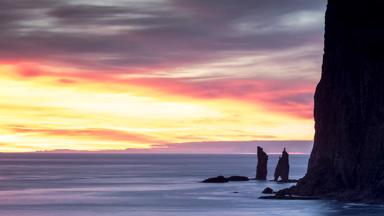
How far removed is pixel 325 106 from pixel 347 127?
9586 mm

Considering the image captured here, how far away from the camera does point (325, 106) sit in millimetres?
119250

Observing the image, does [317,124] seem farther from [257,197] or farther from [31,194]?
[31,194]

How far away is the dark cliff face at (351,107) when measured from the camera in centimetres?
10494

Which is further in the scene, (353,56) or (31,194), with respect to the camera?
(31,194)

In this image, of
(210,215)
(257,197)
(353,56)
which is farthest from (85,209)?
(353,56)

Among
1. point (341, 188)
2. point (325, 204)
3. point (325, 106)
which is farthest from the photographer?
point (325, 106)

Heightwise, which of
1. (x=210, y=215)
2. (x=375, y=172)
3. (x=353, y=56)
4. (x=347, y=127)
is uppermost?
(x=353, y=56)

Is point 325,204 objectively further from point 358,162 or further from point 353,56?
point 353,56

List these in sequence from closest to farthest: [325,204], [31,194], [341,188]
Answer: [325,204], [341,188], [31,194]

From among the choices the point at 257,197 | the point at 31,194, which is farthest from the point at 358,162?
the point at 31,194

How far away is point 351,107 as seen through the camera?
110938 mm

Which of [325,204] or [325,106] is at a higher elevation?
[325,106]

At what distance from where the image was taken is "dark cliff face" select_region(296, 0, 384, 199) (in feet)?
344

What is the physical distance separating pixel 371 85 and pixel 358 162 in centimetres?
1170
